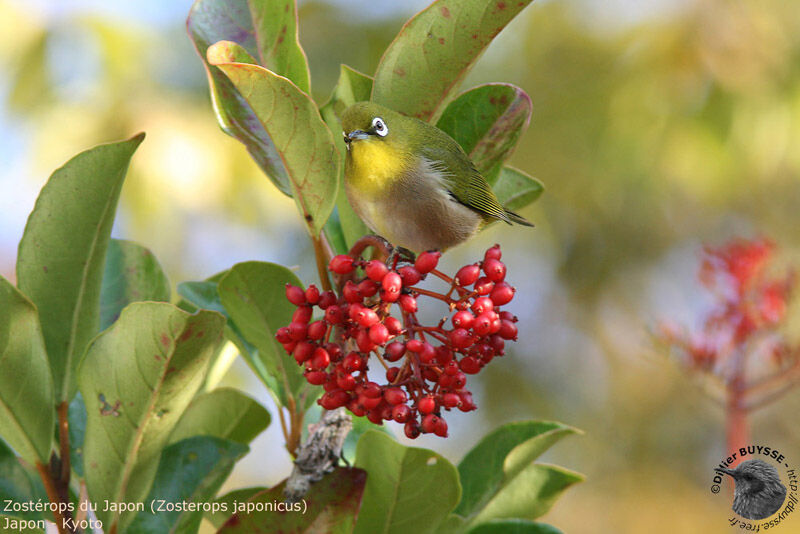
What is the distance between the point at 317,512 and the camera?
57.0 inches

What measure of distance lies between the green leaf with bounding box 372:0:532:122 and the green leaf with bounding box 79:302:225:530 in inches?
23.9

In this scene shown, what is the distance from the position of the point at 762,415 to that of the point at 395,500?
7208 millimetres

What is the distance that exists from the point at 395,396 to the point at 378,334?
0.14 meters

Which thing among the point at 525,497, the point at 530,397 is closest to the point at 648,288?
the point at 530,397

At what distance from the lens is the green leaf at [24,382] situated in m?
1.46

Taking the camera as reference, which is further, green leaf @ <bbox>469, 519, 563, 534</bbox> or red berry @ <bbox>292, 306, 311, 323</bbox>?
green leaf @ <bbox>469, 519, 563, 534</bbox>

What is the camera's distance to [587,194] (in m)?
9.67

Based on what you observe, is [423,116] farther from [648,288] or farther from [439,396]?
[648,288]

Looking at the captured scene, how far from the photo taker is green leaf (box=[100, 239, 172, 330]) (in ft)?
6.09

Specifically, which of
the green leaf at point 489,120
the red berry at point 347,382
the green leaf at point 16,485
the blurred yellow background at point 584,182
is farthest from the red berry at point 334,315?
the blurred yellow background at point 584,182

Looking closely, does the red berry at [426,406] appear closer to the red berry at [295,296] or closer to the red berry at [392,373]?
the red berry at [392,373]

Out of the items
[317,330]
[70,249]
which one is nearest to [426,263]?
[317,330]

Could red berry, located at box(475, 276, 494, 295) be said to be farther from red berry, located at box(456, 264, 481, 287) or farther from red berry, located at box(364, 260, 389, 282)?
red berry, located at box(364, 260, 389, 282)

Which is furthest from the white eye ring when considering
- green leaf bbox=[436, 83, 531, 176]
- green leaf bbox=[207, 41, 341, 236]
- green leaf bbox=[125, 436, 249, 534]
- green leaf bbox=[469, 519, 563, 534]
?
green leaf bbox=[469, 519, 563, 534]
